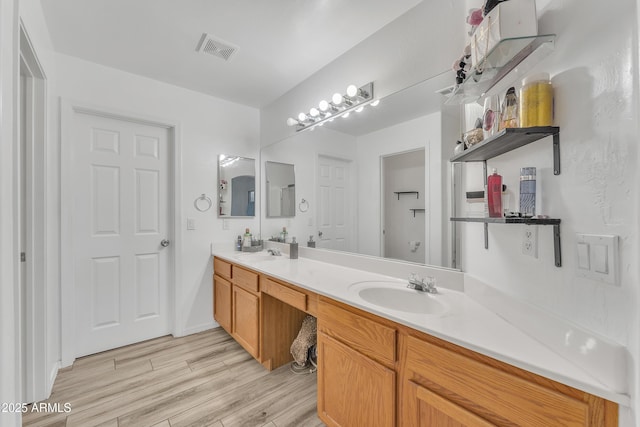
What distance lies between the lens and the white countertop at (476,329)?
0.63 meters

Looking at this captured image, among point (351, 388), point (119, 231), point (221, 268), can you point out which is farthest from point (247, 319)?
point (119, 231)

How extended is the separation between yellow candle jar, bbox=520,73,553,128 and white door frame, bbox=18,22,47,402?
8.01 ft

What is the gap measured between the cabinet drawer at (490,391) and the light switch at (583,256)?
32cm

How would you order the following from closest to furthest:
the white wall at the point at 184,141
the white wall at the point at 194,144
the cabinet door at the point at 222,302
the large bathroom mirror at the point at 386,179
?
the large bathroom mirror at the point at 386,179 → the white wall at the point at 184,141 → the white wall at the point at 194,144 → the cabinet door at the point at 222,302

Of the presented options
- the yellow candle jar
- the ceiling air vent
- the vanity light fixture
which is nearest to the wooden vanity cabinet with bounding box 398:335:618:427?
the yellow candle jar

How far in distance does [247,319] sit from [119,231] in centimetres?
135

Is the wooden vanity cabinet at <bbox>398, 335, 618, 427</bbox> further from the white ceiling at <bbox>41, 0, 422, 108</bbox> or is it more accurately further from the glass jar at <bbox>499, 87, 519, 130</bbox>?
the white ceiling at <bbox>41, 0, 422, 108</bbox>

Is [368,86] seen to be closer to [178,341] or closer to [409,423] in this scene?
[409,423]

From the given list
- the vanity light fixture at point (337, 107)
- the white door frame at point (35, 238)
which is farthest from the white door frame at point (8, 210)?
the vanity light fixture at point (337, 107)

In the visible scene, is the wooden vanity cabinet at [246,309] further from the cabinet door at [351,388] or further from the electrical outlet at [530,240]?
the electrical outlet at [530,240]

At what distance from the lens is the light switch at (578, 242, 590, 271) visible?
0.69 meters

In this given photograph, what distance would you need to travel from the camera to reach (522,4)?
84 centimetres

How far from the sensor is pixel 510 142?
3.01ft

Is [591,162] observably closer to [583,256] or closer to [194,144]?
[583,256]
